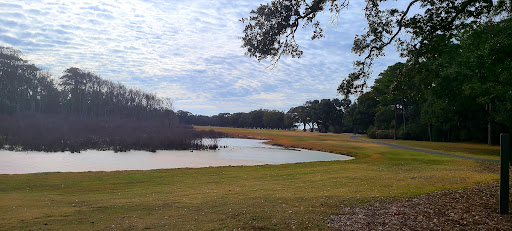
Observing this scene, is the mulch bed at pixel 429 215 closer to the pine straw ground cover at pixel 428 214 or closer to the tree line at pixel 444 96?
the pine straw ground cover at pixel 428 214

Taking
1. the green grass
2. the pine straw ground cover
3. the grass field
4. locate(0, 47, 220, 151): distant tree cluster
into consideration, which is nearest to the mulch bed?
the pine straw ground cover

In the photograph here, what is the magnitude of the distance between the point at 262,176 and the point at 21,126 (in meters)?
42.7

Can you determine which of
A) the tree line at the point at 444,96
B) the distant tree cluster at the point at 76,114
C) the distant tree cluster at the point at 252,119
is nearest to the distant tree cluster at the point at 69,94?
the distant tree cluster at the point at 76,114

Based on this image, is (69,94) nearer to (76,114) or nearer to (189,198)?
(76,114)

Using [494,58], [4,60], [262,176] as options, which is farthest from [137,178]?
Result: [4,60]

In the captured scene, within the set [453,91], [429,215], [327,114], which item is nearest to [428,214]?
[429,215]

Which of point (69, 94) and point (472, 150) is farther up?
point (69, 94)

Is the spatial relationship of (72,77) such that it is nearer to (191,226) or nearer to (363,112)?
(363,112)

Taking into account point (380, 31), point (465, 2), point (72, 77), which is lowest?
point (380, 31)

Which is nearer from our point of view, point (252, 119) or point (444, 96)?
point (444, 96)

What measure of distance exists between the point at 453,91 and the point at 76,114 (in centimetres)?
7145

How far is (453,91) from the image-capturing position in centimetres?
3528

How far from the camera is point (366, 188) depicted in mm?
12383

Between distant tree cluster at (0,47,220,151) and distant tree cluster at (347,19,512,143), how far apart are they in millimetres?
27309
